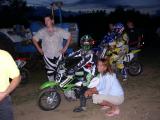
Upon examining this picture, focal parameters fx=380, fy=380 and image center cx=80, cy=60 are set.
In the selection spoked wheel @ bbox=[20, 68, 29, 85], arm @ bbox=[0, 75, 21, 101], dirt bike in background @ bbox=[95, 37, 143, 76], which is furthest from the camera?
spoked wheel @ bbox=[20, 68, 29, 85]

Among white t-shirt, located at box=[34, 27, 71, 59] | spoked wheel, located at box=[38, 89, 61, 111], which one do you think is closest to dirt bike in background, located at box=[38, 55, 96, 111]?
spoked wheel, located at box=[38, 89, 61, 111]

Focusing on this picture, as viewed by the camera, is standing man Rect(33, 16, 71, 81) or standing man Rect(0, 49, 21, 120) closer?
standing man Rect(0, 49, 21, 120)

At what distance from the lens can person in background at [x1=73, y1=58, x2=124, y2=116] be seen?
25.6 feet

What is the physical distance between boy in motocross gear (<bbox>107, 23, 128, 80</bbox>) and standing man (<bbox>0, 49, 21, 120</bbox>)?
6759 millimetres

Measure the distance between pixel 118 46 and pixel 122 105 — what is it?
2.73m

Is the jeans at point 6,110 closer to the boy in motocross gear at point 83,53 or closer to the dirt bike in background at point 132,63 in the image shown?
the boy in motocross gear at point 83,53

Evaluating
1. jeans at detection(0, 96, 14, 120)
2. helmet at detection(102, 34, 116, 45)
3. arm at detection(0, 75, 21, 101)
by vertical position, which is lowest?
helmet at detection(102, 34, 116, 45)

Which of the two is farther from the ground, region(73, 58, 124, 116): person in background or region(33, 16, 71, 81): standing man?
region(33, 16, 71, 81): standing man

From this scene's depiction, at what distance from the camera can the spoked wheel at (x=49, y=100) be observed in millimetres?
8401

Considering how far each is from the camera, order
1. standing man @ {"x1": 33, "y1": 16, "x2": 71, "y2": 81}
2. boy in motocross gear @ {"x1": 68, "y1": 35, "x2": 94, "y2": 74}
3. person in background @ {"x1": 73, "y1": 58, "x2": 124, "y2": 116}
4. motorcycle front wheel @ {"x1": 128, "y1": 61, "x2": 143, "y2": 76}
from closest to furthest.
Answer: person in background @ {"x1": 73, "y1": 58, "x2": 124, "y2": 116}
boy in motocross gear @ {"x1": 68, "y1": 35, "x2": 94, "y2": 74}
standing man @ {"x1": 33, "y1": 16, "x2": 71, "y2": 81}
motorcycle front wheel @ {"x1": 128, "y1": 61, "x2": 143, "y2": 76}

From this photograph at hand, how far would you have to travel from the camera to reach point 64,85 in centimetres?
841

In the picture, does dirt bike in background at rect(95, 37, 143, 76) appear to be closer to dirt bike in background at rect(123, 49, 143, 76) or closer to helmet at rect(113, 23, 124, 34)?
dirt bike in background at rect(123, 49, 143, 76)

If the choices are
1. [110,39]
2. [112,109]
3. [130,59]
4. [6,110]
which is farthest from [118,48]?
[6,110]

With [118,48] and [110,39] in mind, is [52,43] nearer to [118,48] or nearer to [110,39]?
[110,39]
